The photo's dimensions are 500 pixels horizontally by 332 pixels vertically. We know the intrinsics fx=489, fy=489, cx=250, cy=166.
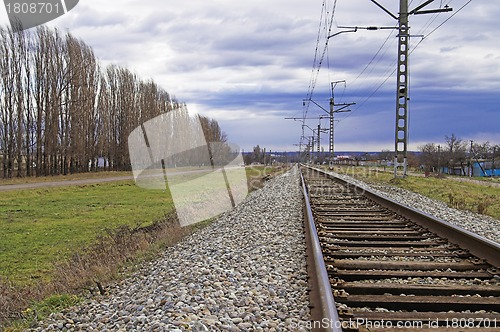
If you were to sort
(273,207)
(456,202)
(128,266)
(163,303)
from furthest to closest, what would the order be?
(456,202) < (273,207) < (128,266) < (163,303)

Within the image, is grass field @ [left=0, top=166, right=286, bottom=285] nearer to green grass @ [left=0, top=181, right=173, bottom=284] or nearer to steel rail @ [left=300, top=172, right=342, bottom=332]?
green grass @ [left=0, top=181, right=173, bottom=284]

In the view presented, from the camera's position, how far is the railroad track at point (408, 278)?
364cm

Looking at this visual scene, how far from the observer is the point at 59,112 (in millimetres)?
46812

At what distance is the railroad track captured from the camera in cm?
364

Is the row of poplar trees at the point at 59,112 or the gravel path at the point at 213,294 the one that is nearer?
the gravel path at the point at 213,294

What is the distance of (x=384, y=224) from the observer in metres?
8.78

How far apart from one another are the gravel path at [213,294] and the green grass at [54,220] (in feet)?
13.2

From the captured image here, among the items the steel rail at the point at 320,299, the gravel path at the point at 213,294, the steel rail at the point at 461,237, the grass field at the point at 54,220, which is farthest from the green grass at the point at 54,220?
the steel rail at the point at 461,237

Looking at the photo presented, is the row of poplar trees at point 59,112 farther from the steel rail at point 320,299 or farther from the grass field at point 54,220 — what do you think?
the steel rail at point 320,299

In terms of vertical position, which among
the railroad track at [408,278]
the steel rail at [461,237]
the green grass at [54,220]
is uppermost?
the steel rail at [461,237]

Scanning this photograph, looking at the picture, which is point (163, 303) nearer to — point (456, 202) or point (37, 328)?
point (37, 328)

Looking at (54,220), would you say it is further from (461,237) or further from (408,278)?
(408,278)

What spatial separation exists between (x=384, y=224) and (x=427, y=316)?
17.0 ft

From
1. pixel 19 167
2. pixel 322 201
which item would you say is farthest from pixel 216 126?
→ pixel 322 201
